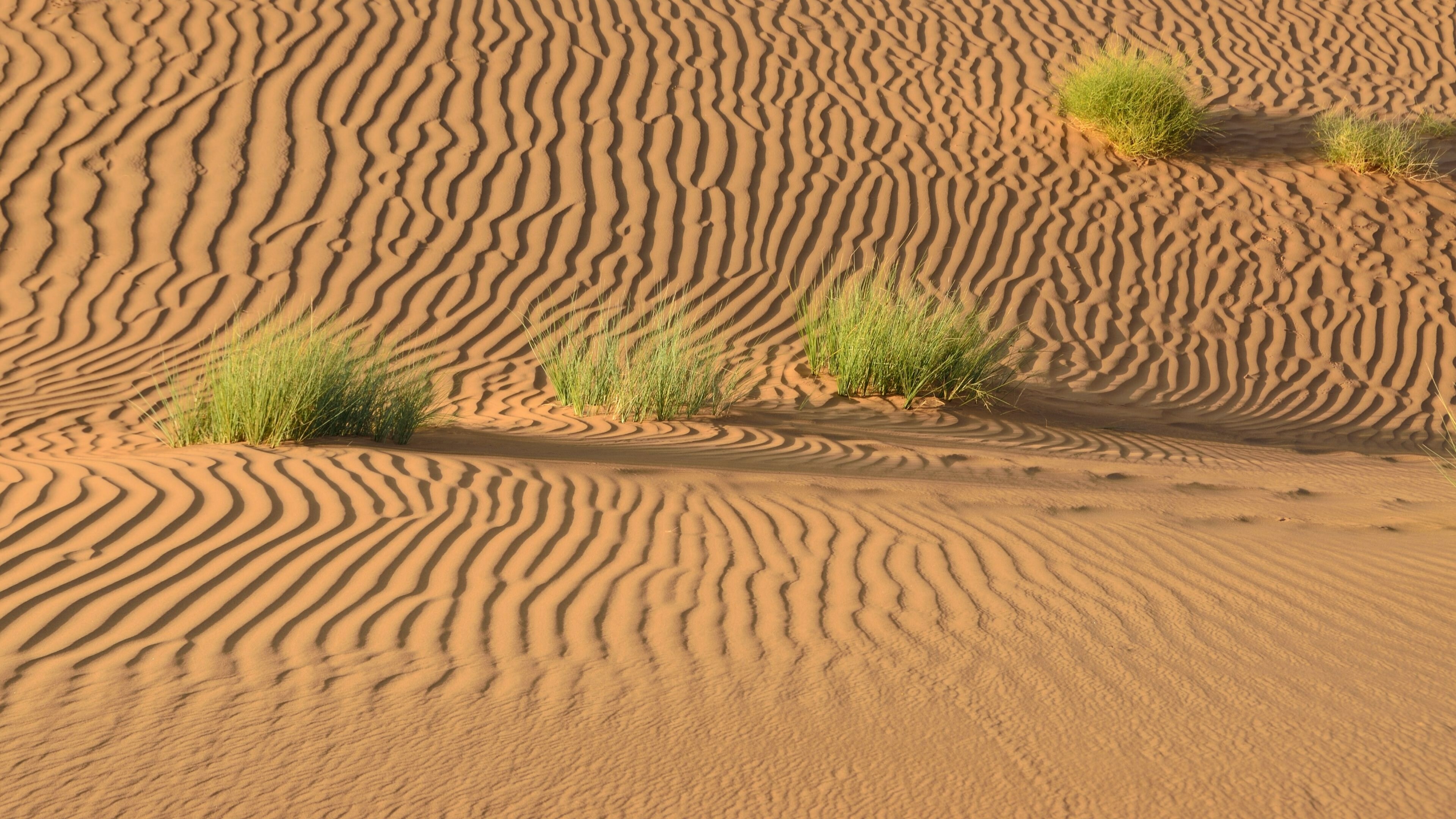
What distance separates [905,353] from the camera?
7.95 meters

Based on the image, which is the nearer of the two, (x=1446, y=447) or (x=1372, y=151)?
(x=1446, y=447)

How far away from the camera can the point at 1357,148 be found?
11.5m

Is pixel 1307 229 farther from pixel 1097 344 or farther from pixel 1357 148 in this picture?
pixel 1097 344

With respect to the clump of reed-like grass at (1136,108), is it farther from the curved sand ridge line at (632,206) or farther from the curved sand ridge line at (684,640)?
the curved sand ridge line at (684,640)

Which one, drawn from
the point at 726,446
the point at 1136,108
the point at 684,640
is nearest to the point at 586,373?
the point at 726,446

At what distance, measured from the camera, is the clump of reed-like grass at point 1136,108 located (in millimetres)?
11398

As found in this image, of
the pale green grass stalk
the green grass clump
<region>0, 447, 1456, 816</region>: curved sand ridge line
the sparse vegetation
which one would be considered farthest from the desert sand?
the sparse vegetation

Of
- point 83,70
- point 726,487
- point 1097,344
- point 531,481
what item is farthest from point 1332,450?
point 83,70

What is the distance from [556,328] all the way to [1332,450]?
15.9 feet

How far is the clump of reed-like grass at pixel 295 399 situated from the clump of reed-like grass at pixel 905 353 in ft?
8.99

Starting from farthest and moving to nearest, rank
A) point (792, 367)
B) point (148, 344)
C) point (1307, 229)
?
point (1307, 229), point (792, 367), point (148, 344)

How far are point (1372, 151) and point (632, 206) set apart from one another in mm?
6687

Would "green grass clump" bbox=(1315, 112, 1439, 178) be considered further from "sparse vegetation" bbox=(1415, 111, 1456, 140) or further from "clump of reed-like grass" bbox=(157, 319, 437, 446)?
"clump of reed-like grass" bbox=(157, 319, 437, 446)

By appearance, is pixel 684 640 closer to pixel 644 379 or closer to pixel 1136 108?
pixel 644 379
